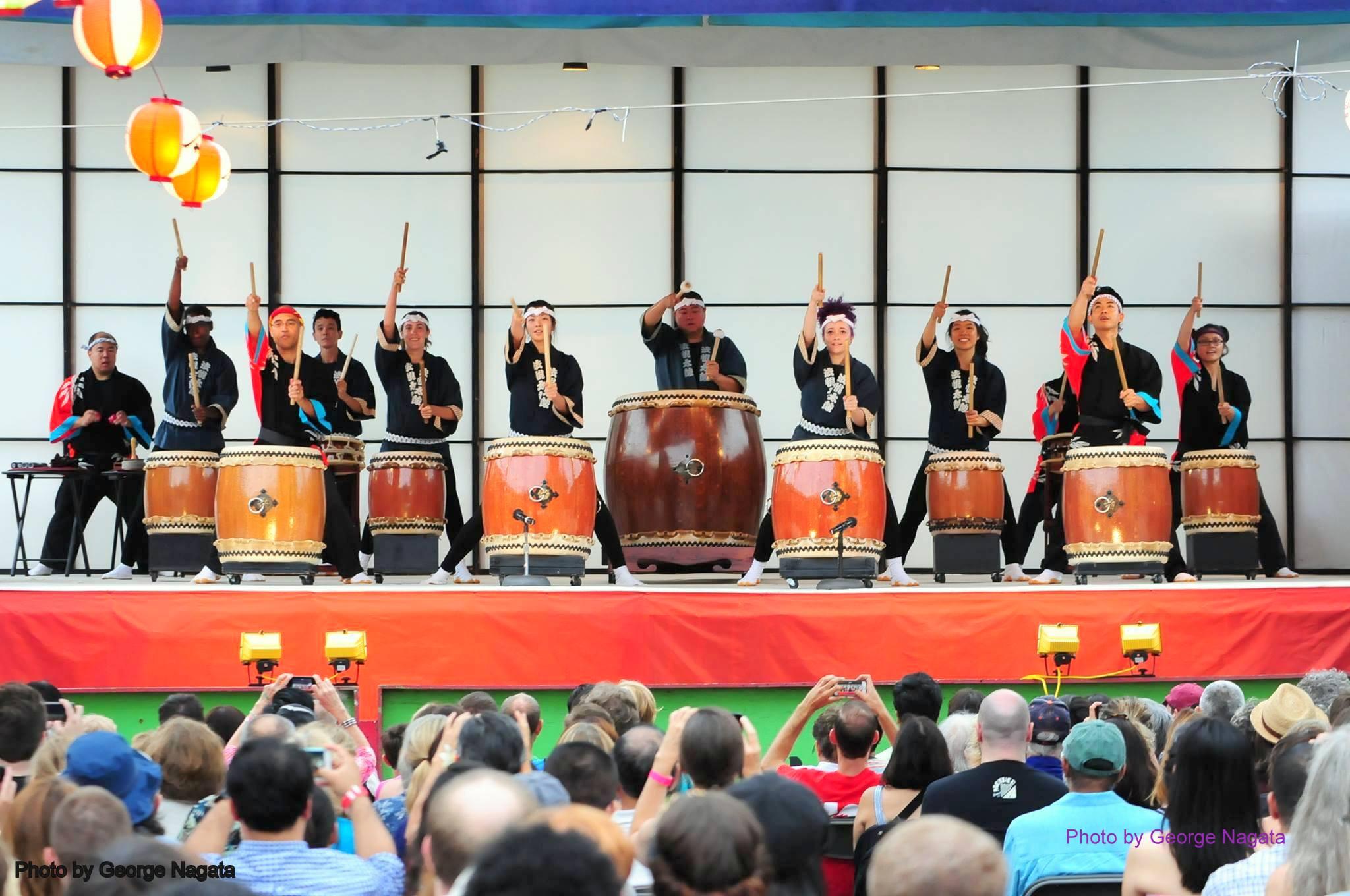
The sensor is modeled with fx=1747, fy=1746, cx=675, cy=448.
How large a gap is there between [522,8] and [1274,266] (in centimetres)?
470

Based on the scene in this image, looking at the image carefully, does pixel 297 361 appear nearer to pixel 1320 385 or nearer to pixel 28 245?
pixel 28 245

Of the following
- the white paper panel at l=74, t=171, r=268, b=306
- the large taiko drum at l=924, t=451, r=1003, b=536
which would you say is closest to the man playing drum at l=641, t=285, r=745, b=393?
the large taiko drum at l=924, t=451, r=1003, b=536

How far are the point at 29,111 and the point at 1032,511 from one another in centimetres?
559

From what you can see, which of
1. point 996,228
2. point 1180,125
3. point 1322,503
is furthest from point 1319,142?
point 1322,503

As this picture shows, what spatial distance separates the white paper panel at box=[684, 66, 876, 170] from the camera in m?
9.36

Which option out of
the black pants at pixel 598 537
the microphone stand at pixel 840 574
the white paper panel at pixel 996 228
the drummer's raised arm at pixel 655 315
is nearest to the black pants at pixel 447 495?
the black pants at pixel 598 537

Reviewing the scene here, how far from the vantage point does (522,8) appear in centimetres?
684

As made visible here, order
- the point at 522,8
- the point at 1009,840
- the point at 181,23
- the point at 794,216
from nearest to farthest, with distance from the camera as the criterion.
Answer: the point at 1009,840 → the point at 522,8 → the point at 181,23 → the point at 794,216

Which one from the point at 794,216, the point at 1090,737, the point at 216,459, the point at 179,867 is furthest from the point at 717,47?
the point at 179,867

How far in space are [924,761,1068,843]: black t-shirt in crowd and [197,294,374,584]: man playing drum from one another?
4.48 meters

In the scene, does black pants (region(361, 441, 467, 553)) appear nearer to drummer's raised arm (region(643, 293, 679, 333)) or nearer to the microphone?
drummer's raised arm (region(643, 293, 679, 333))

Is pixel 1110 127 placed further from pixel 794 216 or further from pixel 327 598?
pixel 327 598

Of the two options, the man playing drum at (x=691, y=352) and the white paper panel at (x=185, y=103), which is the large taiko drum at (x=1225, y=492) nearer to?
the man playing drum at (x=691, y=352)

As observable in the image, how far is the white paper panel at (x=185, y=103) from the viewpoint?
924 cm
